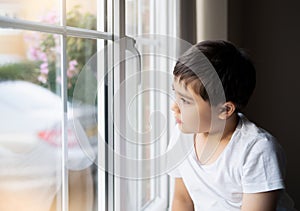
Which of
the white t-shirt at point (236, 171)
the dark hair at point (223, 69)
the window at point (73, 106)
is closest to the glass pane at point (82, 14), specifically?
the window at point (73, 106)

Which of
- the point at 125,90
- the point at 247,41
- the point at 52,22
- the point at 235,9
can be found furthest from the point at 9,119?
the point at 247,41

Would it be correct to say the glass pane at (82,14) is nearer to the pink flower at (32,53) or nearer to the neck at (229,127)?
the pink flower at (32,53)

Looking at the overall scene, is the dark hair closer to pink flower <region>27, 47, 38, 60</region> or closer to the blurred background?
the blurred background

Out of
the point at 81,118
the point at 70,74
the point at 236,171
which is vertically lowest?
the point at 236,171

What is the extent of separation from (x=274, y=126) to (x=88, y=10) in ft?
5.13

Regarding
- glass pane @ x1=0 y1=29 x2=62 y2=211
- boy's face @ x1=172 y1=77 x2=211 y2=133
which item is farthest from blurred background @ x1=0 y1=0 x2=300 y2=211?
boy's face @ x1=172 y1=77 x2=211 y2=133

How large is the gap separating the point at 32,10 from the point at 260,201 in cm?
71

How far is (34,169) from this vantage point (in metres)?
1.05

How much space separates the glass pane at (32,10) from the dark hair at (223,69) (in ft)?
1.04

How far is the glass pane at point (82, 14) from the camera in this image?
3.92 ft

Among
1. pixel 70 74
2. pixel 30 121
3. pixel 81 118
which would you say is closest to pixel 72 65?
pixel 70 74

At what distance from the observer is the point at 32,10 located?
1.01 meters

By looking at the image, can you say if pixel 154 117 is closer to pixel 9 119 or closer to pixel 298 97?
pixel 9 119

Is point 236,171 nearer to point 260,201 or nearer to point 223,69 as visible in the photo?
point 260,201
